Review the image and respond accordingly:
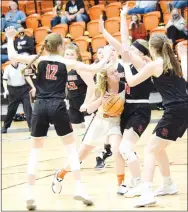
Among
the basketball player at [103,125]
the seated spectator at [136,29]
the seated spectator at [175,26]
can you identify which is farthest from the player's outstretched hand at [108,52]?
the seated spectator at [136,29]

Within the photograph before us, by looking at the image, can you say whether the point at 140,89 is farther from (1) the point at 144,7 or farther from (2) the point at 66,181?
(1) the point at 144,7

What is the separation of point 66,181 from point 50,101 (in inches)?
74.4

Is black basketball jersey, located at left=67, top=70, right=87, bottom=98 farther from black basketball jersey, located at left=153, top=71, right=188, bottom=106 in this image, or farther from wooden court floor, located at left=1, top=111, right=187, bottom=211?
black basketball jersey, located at left=153, top=71, right=188, bottom=106

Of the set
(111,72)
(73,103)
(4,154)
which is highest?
(111,72)

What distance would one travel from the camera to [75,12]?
18.1 meters

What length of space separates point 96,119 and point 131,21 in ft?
29.4

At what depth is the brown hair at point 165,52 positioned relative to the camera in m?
6.46

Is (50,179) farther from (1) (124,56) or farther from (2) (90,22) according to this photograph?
(2) (90,22)

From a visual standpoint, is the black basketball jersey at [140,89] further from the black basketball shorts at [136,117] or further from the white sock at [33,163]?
the white sock at [33,163]

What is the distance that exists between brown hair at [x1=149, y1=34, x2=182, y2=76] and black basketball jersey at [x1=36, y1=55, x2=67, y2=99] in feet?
3.15

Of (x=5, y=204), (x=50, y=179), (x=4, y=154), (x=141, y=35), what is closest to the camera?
(x=5, y=204)

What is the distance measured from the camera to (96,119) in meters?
7.63

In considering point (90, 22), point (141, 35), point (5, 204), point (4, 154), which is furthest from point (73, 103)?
point (90, 22)

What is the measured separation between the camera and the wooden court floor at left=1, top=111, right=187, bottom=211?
6660 millimetres
